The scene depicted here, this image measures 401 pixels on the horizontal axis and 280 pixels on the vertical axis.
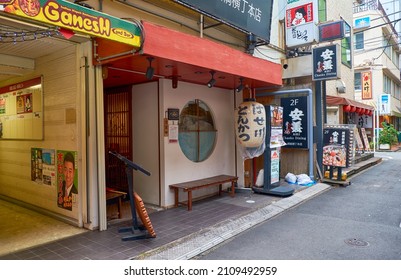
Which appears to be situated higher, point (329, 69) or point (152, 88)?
point (329, 69)

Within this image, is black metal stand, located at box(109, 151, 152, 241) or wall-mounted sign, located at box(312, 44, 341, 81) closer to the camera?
black metal stand, located at box(109, 151, 152, 241)

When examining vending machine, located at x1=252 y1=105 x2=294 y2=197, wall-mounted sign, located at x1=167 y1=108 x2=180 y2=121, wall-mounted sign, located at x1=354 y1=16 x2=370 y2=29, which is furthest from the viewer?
wall-mounted sign, located at x1=354 y1=16 x2=370 y2=29

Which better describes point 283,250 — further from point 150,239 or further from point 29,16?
point 29,16

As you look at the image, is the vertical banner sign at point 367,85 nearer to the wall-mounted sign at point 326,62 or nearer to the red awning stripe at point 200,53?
the wall-mounted sign at point 326,62

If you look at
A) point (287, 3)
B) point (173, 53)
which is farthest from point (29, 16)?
point (287, 3)

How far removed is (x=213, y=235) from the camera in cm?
539

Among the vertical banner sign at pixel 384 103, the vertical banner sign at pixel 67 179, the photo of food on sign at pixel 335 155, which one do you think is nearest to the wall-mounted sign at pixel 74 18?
the vertical banner sign at pixel 67 179

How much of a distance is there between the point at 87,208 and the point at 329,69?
828 centimetres

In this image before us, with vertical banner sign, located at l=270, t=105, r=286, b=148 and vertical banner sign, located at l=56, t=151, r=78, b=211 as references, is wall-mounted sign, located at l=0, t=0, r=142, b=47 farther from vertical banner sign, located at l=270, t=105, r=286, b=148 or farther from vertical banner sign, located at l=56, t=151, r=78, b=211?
vertical banner sign, located at l=270, t=105, r=286, b=148

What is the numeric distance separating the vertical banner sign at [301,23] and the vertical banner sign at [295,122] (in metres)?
2.07

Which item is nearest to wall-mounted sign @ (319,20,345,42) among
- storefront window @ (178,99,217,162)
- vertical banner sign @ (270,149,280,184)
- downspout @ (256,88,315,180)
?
downspout @ (256,88,315,180)

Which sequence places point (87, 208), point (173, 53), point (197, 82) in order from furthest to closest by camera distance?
point (197, 82), point (87, 208), point (173, 53)

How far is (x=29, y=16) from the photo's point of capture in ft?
10.3

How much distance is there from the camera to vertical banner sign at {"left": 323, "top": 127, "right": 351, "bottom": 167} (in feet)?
31.5
